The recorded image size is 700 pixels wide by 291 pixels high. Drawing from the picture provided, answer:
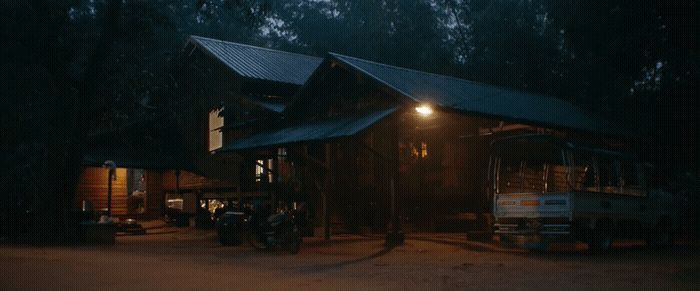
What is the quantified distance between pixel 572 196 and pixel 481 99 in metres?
6.52

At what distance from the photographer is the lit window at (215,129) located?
29.0m

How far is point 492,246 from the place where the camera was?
17250 mm

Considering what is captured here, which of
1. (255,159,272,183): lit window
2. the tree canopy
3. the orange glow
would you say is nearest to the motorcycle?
the tree canopy

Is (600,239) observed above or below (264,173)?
below

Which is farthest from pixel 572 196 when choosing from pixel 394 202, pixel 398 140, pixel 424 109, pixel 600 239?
pixel 398 140

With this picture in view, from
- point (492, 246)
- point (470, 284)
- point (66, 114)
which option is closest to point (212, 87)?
point (66, 114)

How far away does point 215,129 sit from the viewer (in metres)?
28.8

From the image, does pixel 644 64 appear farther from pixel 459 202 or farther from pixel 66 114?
pixel 66 114

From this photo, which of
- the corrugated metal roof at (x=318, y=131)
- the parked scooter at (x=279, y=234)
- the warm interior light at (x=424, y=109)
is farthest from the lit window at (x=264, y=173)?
the warm interior light at (x=424, y=109)

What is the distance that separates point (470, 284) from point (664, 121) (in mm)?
15909

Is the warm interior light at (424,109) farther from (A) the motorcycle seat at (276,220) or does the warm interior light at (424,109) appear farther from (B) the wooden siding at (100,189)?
(B) the wooden siding at (100,189)

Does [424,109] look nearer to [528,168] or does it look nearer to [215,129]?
[528,168]

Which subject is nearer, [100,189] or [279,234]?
[279,234]

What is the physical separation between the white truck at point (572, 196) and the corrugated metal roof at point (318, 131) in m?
3.30
